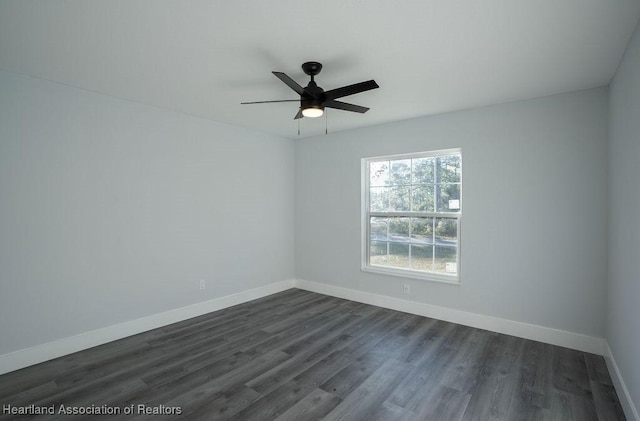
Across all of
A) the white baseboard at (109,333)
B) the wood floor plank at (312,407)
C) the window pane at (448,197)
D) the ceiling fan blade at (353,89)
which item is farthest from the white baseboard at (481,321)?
the ceiling fan blade at (353,89)

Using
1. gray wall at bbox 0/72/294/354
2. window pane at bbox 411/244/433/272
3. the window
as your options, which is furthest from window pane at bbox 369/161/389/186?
gray wall at bbox 0/72/294/354

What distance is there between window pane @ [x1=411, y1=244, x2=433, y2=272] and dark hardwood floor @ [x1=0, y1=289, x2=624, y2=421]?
789 mm

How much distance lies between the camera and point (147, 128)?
3.63 m

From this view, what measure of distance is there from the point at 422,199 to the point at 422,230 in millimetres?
421

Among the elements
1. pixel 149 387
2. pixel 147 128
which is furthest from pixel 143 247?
pixel 149 387

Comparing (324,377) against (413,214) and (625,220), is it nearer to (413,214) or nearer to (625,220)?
(413,214)

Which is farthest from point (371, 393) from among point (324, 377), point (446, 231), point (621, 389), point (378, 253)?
point (378, 253)

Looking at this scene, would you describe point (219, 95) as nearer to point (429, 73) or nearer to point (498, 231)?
point (429, 73)

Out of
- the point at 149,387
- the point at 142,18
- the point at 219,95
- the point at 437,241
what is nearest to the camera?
the point at 142,18

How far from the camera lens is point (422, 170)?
167 inches

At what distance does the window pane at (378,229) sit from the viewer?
15.1 ft

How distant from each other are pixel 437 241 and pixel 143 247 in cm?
363

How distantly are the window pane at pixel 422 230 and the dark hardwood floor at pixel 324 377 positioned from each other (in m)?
1.10

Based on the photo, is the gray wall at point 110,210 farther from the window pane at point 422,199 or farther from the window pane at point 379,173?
the window pane at point 422,199
